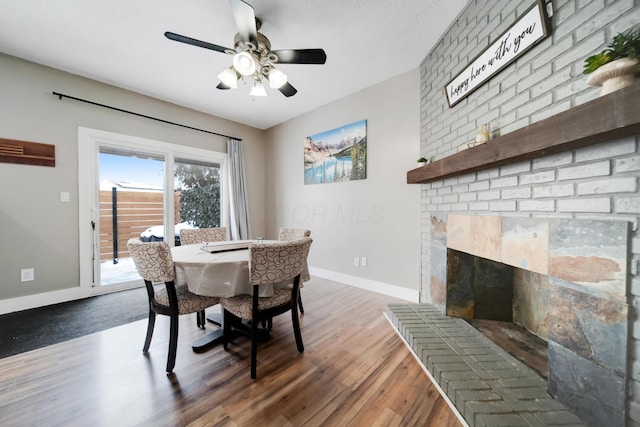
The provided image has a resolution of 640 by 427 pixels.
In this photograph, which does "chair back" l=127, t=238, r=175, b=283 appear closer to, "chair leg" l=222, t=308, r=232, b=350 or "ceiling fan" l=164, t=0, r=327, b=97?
"chair leg" l=222, t=308, r=232, b=350

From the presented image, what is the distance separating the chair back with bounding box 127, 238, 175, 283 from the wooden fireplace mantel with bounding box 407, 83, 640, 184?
209 centimetres

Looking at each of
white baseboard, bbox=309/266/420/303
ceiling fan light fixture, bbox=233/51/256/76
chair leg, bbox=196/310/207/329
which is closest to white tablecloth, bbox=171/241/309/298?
chair leg, bbox=196/310/207/329

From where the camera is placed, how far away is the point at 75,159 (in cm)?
268

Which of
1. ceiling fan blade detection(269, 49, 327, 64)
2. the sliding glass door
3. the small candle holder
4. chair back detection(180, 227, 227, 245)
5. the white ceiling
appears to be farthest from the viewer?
the sliding glass door

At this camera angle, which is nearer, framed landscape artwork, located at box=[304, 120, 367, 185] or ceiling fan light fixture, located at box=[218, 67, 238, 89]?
ceiling fan light fixture, located at box=[218, 67, 238, 89]

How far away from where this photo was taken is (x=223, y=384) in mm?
1411

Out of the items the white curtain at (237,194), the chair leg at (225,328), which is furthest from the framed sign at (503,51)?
the white curtain at (237,194)

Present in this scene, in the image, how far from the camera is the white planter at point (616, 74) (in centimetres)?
77

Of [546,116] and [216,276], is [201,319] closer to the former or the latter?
[216,276]

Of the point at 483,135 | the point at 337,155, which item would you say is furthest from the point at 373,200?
the point at 483,135

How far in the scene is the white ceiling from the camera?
1.76 metres

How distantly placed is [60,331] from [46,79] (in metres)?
2.70

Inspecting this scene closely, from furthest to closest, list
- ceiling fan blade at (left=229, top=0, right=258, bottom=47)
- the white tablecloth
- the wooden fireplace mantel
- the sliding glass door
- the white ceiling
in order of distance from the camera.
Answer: the sliding glass door, the white ceiling, the white tablecloth, ceiling fan blade at (left=229, top=0, right=258, bottom=47), the wooden fireplace mantel

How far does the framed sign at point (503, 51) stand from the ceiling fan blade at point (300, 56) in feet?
3.59
